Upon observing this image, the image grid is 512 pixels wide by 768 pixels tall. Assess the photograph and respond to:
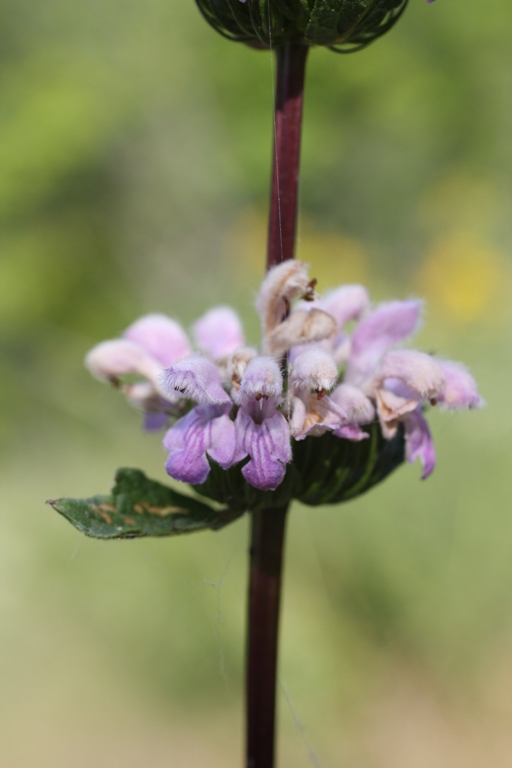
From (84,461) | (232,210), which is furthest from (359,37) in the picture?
(232,210)

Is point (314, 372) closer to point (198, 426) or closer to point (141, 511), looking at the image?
point (198, 426)

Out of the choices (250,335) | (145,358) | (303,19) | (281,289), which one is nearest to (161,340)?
(145,358)

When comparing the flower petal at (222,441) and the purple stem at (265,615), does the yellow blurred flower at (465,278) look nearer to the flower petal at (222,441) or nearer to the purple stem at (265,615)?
the purple stem at (265,615)

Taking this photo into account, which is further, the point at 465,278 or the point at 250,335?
the point at 465,278

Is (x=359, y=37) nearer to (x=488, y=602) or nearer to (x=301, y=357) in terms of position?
(x=301, y=357)

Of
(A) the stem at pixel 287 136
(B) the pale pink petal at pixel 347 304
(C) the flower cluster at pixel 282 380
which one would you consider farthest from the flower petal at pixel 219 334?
(A) the stem at pixel 287 136

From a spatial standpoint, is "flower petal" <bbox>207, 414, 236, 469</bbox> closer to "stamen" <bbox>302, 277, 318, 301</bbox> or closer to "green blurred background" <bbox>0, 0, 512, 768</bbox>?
"stamen" <bbox>302, 277, 318, 301</bbox>
